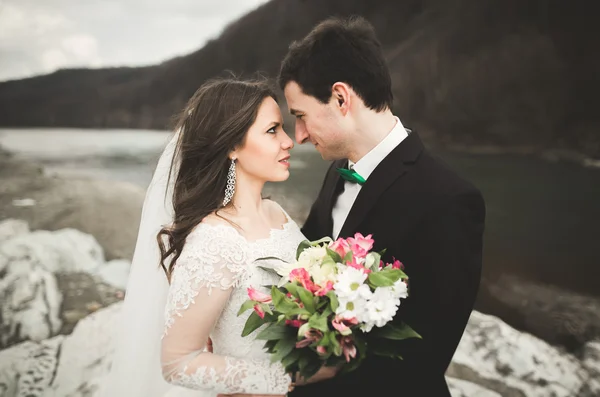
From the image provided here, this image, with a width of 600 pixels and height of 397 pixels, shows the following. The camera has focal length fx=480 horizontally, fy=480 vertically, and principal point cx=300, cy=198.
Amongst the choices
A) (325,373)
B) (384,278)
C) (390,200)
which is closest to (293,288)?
(384,278)

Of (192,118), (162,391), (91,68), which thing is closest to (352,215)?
(192,118)

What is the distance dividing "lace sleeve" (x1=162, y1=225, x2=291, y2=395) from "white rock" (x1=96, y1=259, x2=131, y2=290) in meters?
1.99

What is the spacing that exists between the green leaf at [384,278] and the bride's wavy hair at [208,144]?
764mm

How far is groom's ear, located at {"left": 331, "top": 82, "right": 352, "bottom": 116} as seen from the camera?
1872 millimetres

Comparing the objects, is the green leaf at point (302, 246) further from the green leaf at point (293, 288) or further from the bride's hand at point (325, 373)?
the bride's hand at point (325, 373)

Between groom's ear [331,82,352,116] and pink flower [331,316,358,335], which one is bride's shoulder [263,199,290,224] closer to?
groom's ear [331,82,352,116]

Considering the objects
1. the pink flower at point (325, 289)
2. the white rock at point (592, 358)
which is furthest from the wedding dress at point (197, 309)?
the white rock at point (592, 358)

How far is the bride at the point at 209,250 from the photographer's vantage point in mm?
1587

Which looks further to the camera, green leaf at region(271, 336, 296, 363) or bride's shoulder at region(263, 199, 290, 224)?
bride's shoulder at region(263, 199, 290, 224)

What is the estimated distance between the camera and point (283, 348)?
1343 mm

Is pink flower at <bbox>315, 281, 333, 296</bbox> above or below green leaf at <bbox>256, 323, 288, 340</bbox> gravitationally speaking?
above

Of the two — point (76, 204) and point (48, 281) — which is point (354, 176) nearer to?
point (76, 204)

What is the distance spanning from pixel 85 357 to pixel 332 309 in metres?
2.60

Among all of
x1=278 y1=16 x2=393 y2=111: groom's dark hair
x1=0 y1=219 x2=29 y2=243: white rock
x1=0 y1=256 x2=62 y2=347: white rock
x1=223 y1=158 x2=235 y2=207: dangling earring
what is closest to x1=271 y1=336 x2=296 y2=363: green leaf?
x1=223 y1=158 x2=235 y2=207: dangling earring
